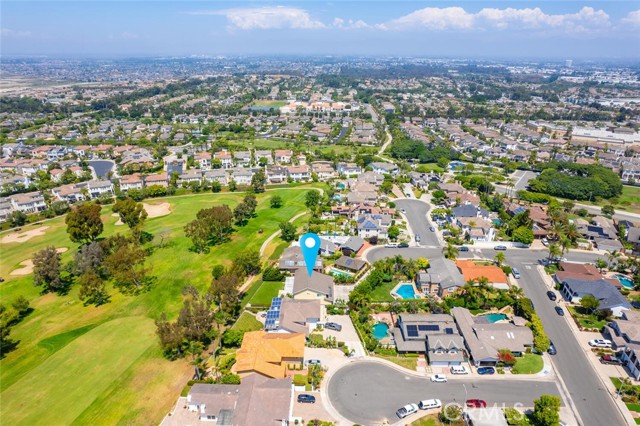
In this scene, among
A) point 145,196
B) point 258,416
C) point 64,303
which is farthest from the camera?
point 145,196

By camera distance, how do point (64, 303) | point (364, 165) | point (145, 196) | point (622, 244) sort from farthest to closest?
point (364, 165) < point (145, 196) < point (622, 244) < point (64, 303)

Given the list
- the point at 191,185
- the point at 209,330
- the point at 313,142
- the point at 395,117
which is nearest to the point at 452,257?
the point at 209,330

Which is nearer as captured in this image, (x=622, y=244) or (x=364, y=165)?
(x=622, y=244)

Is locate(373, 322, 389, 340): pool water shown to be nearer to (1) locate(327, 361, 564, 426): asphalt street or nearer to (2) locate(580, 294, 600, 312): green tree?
(1) locate(327, 361, 564, 426): asphalt street

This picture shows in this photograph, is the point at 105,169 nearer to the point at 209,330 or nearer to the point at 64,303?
the point at 64,303

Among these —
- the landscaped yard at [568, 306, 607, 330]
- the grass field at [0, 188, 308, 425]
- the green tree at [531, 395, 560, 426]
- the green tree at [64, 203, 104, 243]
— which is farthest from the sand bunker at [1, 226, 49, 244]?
the landscaped yard at [568, 306, 607, 330]

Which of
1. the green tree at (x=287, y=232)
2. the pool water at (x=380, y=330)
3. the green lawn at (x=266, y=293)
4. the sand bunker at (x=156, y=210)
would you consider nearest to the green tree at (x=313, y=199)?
the green tree at (x=287, y=232)

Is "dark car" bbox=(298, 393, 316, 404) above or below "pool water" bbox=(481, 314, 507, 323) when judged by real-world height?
above

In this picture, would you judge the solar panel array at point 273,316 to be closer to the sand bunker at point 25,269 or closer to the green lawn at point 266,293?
the green lawn at point 266,293
